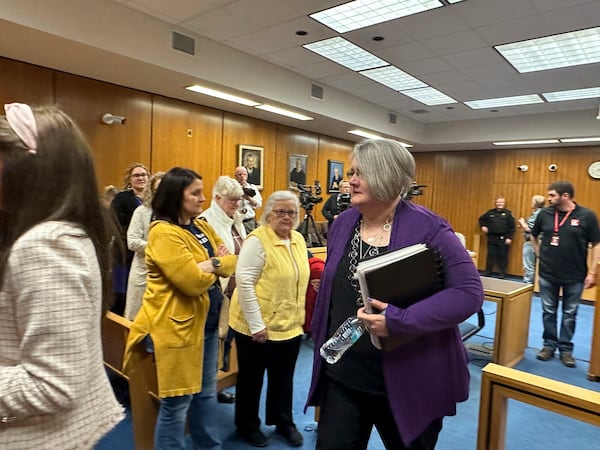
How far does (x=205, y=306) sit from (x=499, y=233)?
25.3 ft

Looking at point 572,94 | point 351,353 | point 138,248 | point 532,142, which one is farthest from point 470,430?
point 532,142

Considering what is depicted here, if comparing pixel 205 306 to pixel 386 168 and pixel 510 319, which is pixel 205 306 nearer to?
pixel 386 168

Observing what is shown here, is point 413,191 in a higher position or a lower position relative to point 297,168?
lower

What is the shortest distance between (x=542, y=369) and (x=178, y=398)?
3247mm

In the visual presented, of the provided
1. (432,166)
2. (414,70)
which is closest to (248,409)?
(414,70)

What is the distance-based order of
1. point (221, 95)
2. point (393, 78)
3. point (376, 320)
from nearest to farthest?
point (376, 320) → point (221, 95) → point (393, 78)

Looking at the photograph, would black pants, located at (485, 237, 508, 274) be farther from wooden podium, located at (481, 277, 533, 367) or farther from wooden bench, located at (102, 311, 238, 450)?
wooden bench, located at (102, 311, 238, 450)

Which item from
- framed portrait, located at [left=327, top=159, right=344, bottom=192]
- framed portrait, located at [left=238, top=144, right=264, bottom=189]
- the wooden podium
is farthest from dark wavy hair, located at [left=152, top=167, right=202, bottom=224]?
framed portrait, located at [left=327, top=159, right=344, bottom=192]

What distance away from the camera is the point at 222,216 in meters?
2.65

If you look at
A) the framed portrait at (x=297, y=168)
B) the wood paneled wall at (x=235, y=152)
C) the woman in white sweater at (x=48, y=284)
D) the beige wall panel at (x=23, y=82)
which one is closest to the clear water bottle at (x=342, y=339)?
the woman in white sweater at (x=48, y=284)

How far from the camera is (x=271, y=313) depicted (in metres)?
2.10

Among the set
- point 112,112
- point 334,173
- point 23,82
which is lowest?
point 334,173

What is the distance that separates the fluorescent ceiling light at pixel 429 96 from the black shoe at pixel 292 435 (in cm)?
523

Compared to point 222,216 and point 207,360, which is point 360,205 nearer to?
point 207,360
